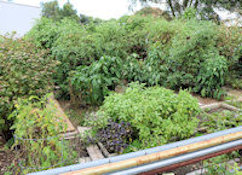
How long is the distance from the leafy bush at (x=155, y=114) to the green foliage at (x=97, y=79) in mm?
978

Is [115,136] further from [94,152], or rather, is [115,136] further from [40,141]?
[40,141]

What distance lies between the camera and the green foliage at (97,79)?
176 inches

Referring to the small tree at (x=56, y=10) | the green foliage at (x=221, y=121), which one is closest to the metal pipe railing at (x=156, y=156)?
the green foliage at (x=221, y=121)

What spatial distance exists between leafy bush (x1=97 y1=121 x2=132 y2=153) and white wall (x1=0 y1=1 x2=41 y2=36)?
35.3 ft

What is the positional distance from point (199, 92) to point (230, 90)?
108 centimetres

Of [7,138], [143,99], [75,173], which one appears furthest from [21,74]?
[75,173]

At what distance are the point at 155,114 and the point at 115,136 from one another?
Result: 63cm

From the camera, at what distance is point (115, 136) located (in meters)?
3.09

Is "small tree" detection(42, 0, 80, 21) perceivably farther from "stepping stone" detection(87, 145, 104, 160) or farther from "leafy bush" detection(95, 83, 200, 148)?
"stepping stone" detection(87, 145, 104, 160)

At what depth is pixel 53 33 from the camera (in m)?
6.75

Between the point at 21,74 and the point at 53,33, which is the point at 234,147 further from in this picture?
the point at 53,33

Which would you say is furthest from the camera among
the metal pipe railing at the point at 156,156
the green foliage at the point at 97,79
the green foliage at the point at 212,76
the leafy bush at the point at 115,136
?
the green foliage at the point at 212,76

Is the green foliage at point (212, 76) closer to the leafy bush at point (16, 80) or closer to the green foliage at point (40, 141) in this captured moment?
the leafy bush at point (16, 80)

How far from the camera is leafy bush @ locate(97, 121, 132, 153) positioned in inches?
120
